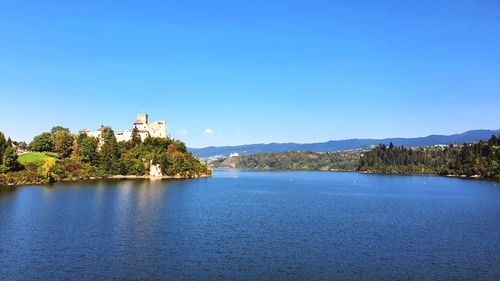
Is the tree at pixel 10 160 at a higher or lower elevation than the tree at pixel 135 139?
lower

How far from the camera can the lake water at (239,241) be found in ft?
110

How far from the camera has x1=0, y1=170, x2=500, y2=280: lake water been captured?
33406mm

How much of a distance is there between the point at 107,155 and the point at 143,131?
84.2 ft

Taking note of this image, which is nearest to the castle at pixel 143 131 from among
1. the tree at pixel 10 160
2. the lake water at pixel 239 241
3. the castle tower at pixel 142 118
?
the castle tower at pixel 142 118

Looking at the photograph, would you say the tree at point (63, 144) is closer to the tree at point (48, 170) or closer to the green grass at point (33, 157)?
the green grass at point (33, 157)

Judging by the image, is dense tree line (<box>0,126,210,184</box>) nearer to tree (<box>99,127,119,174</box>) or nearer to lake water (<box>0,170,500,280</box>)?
tree (<box>99,127,119,174</box>)

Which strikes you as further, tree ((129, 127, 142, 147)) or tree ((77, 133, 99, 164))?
tree ((129, 127, 142, 147))

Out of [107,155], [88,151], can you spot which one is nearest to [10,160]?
[88,151]

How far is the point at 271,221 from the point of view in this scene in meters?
56.4

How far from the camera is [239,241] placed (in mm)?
43688

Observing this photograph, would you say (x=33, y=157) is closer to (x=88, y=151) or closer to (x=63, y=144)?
(x=63, y=144)

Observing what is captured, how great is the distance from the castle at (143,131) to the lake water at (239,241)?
8148 centimetres

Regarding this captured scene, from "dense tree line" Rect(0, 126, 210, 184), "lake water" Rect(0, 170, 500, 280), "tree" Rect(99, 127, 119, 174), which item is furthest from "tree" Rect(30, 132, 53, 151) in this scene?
"lake water" Rect(0, 170, 500, 280)

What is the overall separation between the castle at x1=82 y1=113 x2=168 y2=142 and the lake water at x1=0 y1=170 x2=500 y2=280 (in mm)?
81483
